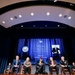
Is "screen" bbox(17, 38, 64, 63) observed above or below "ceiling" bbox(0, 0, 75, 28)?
below

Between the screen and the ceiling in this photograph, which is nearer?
the ceiling

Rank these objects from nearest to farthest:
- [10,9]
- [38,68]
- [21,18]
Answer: [38,68], [10,9], [21,18]

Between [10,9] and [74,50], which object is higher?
[10,9]

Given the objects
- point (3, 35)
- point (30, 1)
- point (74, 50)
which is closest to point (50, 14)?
point (30, 1)

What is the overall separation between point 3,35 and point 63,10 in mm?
3900

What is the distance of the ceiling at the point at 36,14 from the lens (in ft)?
18.2

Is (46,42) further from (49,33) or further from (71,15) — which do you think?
(71,15)

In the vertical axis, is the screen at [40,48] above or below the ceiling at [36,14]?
below

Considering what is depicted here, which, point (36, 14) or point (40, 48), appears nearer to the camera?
point (36, 14)

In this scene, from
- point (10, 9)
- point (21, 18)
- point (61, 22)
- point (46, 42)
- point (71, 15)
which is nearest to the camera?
point (10, 9)

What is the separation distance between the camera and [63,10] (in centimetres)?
571

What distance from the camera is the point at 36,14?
619 centimetres

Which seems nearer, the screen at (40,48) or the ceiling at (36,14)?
the ceiling at (36,14)

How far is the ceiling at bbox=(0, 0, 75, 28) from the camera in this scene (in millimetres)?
5562
